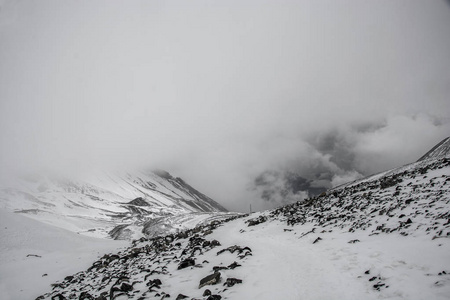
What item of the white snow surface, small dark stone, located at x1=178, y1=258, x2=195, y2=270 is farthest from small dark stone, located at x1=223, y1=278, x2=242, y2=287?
the white snow surface

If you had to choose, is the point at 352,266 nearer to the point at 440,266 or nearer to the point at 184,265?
the point at 440,266

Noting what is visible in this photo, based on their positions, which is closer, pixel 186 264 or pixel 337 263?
pixel 337 263

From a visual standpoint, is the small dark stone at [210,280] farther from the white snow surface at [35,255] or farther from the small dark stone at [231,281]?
the white snow surface at [35,255]

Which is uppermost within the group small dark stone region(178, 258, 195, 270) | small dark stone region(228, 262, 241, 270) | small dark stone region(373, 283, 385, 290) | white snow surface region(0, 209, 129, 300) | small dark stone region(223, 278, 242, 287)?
small dark stone region(373, 283, 385, 290)

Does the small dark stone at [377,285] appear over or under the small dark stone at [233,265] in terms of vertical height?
over

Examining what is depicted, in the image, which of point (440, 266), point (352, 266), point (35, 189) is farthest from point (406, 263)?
point (35, 189)

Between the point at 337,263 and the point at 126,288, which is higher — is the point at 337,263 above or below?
above

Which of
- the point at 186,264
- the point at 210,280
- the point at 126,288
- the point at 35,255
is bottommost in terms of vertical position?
the point at 35,255

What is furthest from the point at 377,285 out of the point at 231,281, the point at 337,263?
the point at 231,281

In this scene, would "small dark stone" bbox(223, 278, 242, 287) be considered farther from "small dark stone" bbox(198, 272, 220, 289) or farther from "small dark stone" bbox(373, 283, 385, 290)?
"small dark stone" bbox(373, 283, 385, 290)

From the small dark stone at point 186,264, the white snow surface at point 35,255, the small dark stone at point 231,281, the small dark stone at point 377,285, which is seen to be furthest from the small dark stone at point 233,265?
the white snow surface at point 35,255

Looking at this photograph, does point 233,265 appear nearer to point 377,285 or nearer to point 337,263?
point 337,263

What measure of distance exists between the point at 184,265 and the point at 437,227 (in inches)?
479

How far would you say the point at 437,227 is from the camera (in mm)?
9461
